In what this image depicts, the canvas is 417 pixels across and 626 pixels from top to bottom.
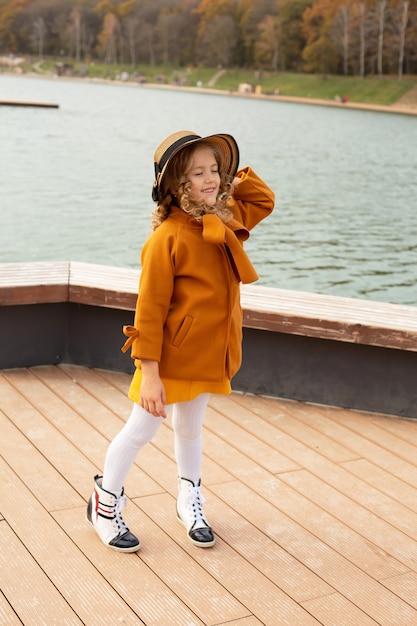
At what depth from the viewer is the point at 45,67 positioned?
349ft

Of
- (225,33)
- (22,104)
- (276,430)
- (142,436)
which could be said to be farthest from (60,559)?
(225,33)

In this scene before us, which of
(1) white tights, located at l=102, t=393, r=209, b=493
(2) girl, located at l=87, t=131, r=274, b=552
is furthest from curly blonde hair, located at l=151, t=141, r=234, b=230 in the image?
(1) white tights, located at l=102, t=393, r=209, b=493

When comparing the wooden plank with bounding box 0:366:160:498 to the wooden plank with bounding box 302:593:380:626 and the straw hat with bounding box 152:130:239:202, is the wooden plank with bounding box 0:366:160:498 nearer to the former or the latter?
the wooden plank with bounding box 302:593:380:626

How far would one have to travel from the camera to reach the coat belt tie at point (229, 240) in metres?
2.08

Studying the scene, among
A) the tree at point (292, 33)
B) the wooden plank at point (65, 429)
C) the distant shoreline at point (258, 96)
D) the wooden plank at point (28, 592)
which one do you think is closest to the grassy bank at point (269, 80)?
the distant shoreline at point (258, 96)

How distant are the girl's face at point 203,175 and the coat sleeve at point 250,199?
20cm

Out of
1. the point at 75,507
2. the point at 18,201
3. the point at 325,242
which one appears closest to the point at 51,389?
the point at 75,507

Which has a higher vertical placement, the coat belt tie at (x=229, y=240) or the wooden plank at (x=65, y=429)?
the coat belt tie at (x=229, y=240)

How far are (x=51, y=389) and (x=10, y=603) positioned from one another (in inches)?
55.1

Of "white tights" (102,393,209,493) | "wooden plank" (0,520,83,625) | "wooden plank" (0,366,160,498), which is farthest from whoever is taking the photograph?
"wooden plank" (0,366,160,498)

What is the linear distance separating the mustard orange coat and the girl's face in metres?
0.05

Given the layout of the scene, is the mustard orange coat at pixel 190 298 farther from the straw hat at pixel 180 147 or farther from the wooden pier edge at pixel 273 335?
the wooden pier edge at pixel 273 335

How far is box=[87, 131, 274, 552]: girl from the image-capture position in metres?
2.11

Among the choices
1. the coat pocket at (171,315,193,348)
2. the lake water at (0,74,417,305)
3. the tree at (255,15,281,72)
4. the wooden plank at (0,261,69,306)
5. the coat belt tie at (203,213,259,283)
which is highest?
the tree at (255,15,281,72)
